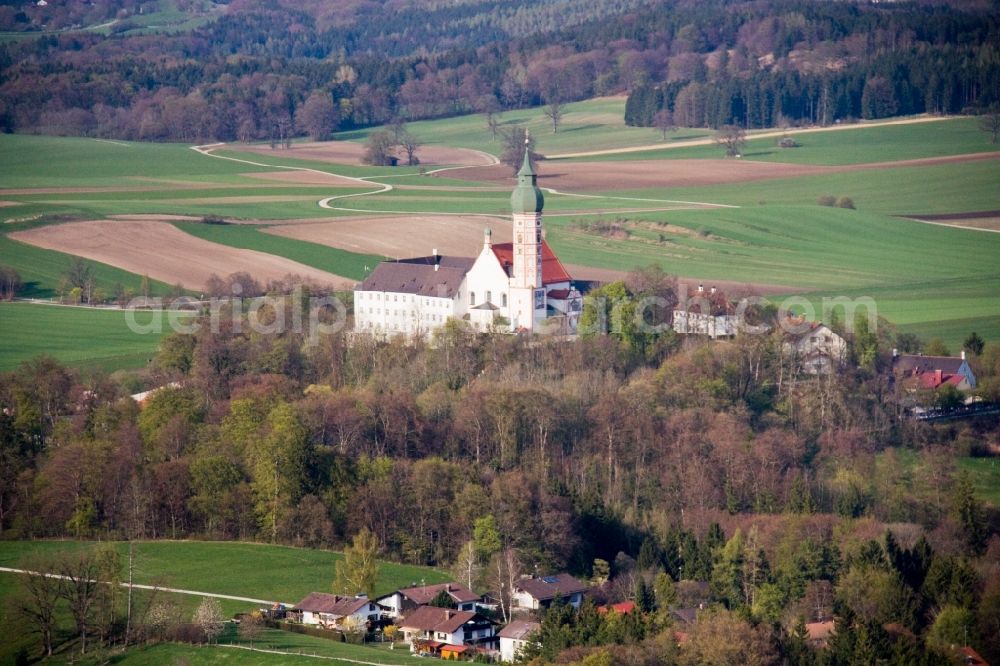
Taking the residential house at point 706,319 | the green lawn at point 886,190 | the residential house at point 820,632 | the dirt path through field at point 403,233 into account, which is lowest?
the residential house at point 820,632

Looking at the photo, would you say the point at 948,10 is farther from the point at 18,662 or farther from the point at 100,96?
the point at 18,662

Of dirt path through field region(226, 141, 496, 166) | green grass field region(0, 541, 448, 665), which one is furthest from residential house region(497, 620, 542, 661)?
dirt path through field region(226, 141, 496, 166)

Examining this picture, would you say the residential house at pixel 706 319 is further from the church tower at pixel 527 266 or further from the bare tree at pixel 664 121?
the bare tree at pixel 664 121

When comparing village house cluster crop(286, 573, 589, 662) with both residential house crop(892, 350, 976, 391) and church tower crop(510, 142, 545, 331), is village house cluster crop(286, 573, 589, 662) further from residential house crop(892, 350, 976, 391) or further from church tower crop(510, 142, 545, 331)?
residential house crop(892, 350, 976, 391)

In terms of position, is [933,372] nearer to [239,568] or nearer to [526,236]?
[526,236]

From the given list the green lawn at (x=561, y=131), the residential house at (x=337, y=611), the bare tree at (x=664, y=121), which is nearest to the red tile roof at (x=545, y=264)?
the residential house at (x=337, y=611)

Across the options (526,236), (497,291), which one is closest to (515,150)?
(497,291)

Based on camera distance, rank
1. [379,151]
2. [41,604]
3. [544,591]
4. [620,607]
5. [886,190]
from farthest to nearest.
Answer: [379,151], [886,190], [544,591], [620,607], [41,604]
